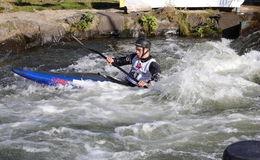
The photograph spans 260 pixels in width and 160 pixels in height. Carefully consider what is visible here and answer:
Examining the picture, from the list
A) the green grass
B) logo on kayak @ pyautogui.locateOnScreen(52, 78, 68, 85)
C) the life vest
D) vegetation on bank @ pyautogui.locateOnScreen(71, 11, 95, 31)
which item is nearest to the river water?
logo on kayak @ pyautogui.locateOnScreen(52, 78, 68, 85)

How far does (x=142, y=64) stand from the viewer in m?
7.61

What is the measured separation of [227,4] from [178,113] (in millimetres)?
8606

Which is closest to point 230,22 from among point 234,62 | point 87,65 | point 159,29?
point 159,29

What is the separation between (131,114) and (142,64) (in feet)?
4.35

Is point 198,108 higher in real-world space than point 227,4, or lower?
lower

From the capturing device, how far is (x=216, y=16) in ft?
44.4

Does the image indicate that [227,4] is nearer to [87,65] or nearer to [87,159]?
[87,65]

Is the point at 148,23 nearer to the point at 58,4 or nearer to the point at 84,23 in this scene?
the point at 84,23

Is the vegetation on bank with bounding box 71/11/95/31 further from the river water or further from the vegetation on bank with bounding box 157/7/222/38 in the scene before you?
the river water

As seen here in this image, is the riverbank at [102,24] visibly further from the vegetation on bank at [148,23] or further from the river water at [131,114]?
the river water at [131,114]

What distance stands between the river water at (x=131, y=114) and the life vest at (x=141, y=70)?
0.74ft

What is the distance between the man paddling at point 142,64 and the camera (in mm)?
7410

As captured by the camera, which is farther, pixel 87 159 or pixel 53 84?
pixel 53 84

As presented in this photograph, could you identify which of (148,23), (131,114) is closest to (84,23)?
(148,23)
